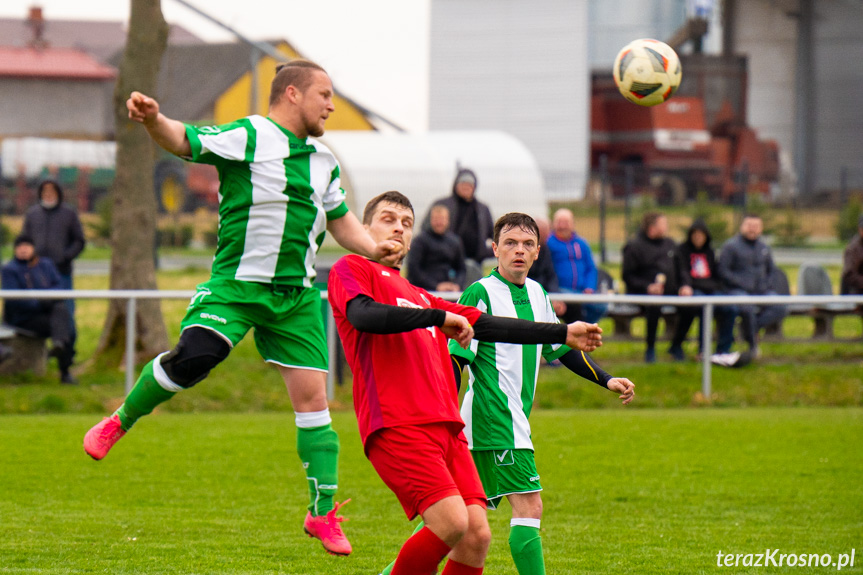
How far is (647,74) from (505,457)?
9.02ft

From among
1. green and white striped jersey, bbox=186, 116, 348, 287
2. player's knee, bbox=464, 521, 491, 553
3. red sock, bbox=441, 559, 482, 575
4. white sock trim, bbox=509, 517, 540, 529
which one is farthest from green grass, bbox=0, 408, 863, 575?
green and white striped jersey, bbox=186, 116, 348, 287

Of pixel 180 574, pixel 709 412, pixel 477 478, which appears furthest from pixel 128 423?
pixel 709 412

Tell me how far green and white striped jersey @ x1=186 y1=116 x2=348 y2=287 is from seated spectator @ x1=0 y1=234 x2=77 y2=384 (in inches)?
257

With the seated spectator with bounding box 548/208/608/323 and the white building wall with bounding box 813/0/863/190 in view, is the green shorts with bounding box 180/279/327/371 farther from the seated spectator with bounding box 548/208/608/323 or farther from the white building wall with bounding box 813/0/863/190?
the white building wall with bounding box 813/0/863/190

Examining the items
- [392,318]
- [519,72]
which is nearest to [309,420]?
[392,318]

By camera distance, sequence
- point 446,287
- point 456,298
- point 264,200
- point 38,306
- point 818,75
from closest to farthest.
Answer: point 264,200, point 456,298, point 38,306, point 446,287, point 818,75

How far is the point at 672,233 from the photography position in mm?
28250

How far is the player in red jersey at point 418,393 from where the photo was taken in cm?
421

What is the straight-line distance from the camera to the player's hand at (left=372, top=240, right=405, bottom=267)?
4.41 m

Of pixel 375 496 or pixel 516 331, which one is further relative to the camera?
pixel 375 496

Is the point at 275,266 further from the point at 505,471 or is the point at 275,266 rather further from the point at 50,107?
the point at 50,107

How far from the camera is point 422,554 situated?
440 centimetres

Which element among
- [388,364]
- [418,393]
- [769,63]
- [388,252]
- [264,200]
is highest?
[769,63]

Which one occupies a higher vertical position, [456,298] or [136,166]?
[136,166]
